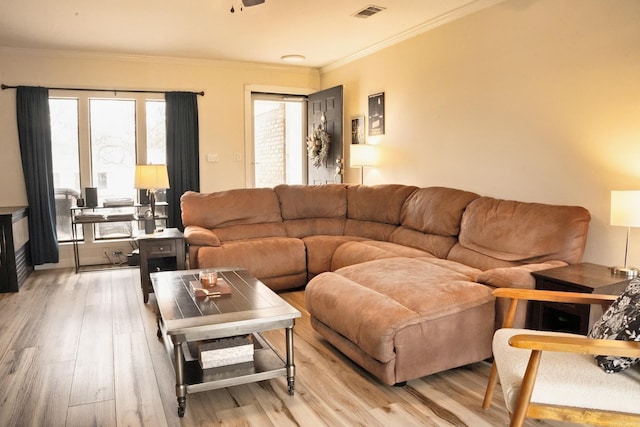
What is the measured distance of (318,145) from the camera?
20.0ft

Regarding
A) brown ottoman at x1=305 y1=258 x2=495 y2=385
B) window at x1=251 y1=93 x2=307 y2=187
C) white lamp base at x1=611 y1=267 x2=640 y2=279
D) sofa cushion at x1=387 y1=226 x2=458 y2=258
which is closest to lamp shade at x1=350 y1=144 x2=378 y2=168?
sofa cushion at x1=387 y1=226 x2=458 y2=258

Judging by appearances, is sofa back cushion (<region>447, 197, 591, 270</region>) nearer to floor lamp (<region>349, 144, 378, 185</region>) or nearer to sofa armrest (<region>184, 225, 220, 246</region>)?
floor lamp (<region>349, 144, 378, 185</region>)

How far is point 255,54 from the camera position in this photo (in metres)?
5.54

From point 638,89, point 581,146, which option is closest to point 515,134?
point 581,146

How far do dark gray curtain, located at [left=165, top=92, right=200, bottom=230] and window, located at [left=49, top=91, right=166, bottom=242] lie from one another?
0.61 feet

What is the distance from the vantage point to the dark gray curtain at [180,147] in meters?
5.66

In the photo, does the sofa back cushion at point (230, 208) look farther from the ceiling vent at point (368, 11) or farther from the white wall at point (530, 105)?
the ceiling vent at point (368, 11)

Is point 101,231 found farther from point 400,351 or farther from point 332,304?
point 400,351

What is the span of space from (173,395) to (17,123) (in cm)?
423

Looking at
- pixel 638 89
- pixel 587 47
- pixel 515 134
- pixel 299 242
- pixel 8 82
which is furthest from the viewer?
pixel 8 82

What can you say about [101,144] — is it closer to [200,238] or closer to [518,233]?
[200,238]

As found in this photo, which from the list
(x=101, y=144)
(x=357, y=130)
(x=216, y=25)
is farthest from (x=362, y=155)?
(x=101, y=144)

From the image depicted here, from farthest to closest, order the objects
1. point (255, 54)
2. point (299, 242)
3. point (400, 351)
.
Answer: point (255, 54), point (299, 242), point (400, 351)

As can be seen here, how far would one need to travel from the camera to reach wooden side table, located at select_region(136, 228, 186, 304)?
158 inches
